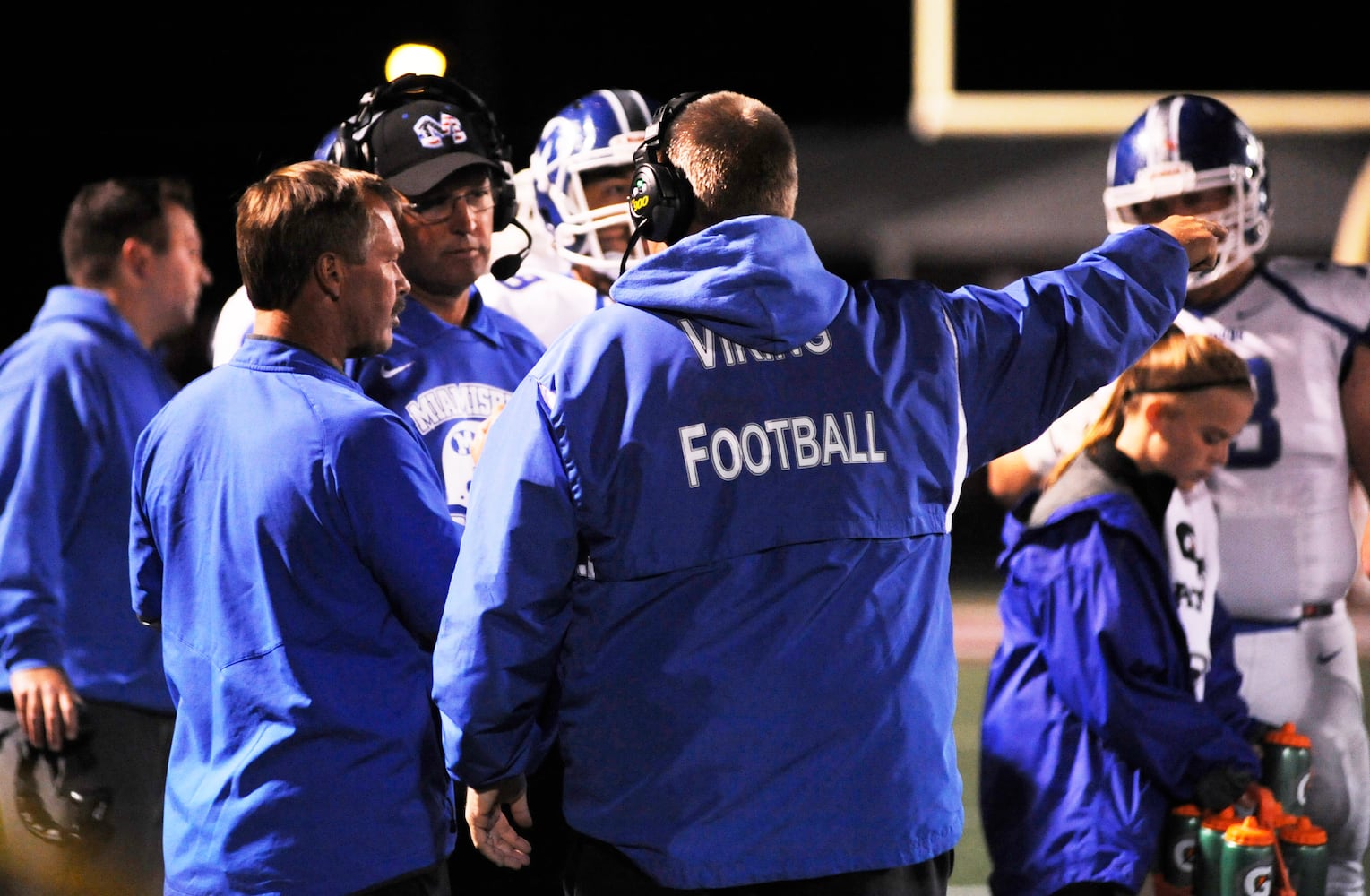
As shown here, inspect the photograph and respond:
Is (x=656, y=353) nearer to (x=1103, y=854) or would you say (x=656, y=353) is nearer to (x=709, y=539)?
(x=709, y=539)

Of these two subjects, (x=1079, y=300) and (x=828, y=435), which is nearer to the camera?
(x=828, y=435)

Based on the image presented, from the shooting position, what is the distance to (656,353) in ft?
7.12

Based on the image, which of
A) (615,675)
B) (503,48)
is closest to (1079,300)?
(615,675)

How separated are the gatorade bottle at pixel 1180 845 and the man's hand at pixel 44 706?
2.59 metres

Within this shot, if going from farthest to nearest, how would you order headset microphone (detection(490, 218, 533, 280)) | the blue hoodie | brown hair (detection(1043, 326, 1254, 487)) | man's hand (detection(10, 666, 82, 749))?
man's hand (detection(10, 666, 82, 749))
brown hair (detection(1043, 326, 1254, 487))
headset microphone (detection(490, 218, 533, 280))
the blue hoodie

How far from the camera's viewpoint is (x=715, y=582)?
216 cm

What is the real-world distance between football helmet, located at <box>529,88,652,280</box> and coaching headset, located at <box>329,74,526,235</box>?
1.48ft

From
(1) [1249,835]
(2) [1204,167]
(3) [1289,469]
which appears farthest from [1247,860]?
(2) [1204,167]

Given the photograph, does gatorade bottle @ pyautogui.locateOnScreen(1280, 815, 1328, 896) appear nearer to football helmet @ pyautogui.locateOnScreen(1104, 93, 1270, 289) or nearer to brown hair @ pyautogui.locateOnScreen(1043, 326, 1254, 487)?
brown hair @ pyautogui.locateOnScreen(1043, 326, 1254, 487)

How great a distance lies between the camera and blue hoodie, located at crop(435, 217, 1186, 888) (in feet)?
7.03

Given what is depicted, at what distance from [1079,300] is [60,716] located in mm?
2637

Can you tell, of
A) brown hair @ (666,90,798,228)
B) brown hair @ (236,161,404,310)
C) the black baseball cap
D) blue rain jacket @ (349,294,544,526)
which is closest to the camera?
brown hair @ (666,90,798,228)

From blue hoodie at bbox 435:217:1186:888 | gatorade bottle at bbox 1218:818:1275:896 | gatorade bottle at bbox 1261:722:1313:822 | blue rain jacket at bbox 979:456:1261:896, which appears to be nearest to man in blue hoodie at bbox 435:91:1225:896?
blue hoodie at bbox 435:217:1186:888

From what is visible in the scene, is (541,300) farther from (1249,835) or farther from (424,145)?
(1249,835)
